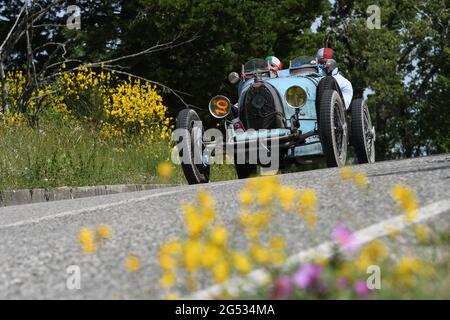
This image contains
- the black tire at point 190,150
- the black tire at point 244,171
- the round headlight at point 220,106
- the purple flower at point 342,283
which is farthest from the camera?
the black tire at point 244,171

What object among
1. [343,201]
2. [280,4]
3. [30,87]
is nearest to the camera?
[343,201]

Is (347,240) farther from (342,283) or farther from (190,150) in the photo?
(190,150)

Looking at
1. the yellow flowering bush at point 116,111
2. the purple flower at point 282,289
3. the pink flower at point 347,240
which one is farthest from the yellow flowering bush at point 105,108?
the purple flower at point 282,289

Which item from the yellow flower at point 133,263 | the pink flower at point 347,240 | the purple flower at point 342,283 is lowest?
the yellow flower at point 133,263

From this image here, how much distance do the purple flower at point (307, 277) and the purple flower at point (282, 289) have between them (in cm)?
4

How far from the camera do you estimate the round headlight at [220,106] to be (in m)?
10.4

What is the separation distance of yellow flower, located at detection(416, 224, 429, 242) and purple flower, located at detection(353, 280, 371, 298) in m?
0.55

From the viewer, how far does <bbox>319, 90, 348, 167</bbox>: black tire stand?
970 centimetres

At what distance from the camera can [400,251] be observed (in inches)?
157

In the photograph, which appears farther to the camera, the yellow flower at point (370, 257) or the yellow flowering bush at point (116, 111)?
the yellow flowering bush at point (116, 111)

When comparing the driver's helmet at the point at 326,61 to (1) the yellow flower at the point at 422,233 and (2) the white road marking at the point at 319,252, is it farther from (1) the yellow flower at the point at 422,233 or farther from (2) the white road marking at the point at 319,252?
(1) the yellow flower at the point at 422,233

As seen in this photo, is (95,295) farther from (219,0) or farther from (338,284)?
(219,0)

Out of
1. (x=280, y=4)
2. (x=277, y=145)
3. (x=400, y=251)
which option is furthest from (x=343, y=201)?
(x=280, y=4)

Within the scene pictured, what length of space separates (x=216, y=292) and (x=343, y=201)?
6.03 feet
